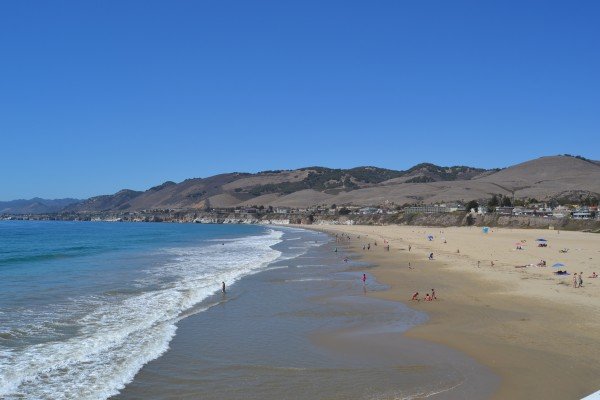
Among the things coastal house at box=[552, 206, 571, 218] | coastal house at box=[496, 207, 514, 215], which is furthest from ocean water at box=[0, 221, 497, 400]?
coastal house at box=[496, 207, 514, 215]

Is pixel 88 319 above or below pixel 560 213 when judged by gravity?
below

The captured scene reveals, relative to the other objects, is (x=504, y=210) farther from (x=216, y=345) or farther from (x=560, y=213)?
(x=216, y=345)

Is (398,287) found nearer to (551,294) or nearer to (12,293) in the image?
(551,294)

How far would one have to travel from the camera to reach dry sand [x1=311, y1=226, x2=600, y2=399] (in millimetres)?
11445

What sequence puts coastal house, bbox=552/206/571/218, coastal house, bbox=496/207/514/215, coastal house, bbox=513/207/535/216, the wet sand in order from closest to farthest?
the wet sand → coastal house, bbox=552/206/571/218 → coastal house, bbox=513/207/535/216 → coastal house, bbox=496/207/514/215

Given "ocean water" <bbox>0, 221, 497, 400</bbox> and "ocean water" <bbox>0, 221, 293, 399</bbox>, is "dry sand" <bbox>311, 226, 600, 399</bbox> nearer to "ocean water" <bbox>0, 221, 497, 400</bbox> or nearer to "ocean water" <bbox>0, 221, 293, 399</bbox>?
"ocean water" <bbox>0, 221, 497, 400</bbox>

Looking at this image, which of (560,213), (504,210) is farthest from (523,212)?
(560,213)

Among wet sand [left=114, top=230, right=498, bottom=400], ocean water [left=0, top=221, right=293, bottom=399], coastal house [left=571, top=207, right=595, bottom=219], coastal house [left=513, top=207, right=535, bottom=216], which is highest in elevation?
coastal house [left=513, top=207, right=535, bottom=216]

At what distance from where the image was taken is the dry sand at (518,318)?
1145 centimetres

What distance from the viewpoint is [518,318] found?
17.4 meters

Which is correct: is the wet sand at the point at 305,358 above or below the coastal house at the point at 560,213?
below

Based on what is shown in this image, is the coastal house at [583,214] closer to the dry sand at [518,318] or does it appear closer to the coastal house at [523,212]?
the coastal house at [523,212]

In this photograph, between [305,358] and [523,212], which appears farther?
[523,212]

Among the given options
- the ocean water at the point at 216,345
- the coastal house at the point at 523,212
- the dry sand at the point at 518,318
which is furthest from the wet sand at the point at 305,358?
the coastal house at the point at 523,212
